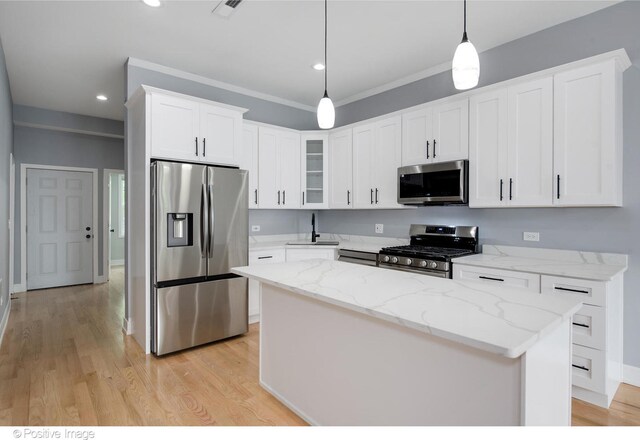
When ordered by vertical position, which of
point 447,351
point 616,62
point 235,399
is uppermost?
point 616,62

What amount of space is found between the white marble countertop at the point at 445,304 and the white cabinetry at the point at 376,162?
6.16 ft

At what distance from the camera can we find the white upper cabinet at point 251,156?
402 centimetres

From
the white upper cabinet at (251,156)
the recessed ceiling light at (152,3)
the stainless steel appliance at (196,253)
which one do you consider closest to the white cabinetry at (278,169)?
the white upper cabinet at (251,156)

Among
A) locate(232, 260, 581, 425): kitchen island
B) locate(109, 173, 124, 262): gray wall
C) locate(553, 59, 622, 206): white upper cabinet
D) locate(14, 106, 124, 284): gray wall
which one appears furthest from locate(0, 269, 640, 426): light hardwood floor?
locate(109, 173, 124, 262): gray wall

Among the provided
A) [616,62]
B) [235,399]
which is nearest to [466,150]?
[616,62]

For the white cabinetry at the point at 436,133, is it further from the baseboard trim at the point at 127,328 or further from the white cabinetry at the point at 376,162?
the baseboard trim at the point at 127,328

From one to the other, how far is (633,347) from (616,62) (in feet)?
6.80

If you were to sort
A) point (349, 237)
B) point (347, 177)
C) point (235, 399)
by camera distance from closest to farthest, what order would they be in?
point (235, 399)
point (347, 177)
point (349, 237)

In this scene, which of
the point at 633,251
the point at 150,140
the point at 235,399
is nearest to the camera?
the point at 235,399

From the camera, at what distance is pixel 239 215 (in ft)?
11.4

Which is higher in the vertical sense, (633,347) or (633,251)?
(633,251)

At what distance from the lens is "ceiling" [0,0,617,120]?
2.68 metres

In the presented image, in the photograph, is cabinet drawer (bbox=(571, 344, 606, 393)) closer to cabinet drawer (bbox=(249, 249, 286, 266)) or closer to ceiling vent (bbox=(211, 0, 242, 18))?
cabinet drawer (bbox=(249, 249, 286, 266))
